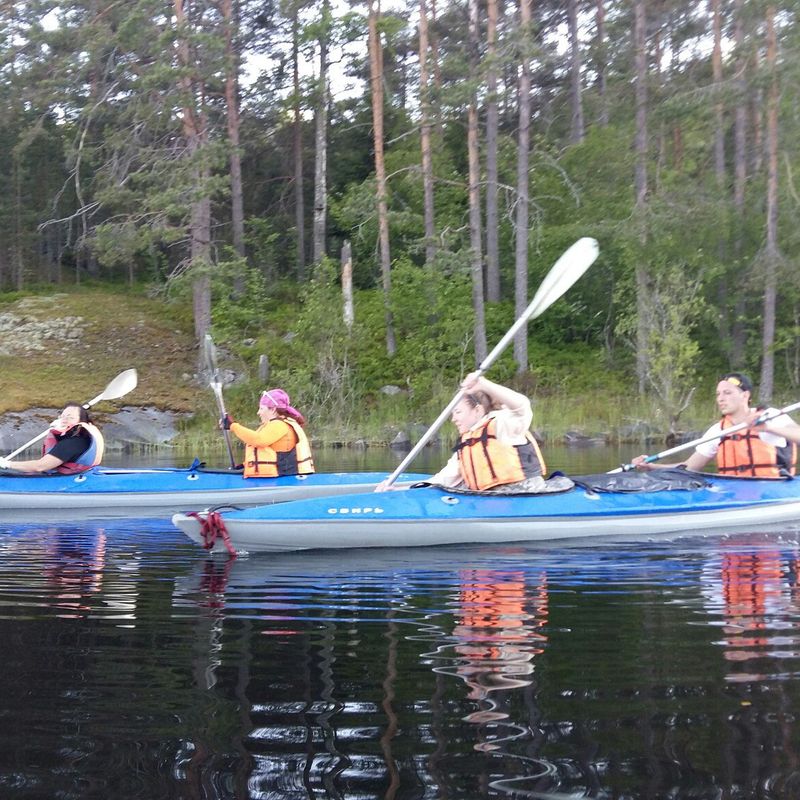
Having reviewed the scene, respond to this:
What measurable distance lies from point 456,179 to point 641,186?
467 centimetres

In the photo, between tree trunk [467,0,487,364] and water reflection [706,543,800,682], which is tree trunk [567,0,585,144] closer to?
tree trunk [467,0,487,364]

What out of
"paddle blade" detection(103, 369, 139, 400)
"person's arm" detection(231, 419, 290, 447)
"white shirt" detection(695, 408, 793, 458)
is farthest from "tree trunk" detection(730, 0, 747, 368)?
"person's arm" detection(231, 419, 290, 447)

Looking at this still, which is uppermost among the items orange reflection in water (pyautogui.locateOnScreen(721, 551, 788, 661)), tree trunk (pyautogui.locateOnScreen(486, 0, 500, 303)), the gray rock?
tree trunk (pyautogui.locateOnScreen(486, 0, 500, 303))

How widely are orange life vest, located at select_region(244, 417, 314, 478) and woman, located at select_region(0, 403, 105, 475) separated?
1306mm

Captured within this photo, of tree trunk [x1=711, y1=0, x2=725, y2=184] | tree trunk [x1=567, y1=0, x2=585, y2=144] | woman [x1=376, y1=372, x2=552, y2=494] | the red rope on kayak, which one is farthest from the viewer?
tree trunk [x1=567, y1=0, x2=585, y2=144]

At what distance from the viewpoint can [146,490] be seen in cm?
930

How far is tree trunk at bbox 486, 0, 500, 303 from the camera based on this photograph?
19844 millimetres

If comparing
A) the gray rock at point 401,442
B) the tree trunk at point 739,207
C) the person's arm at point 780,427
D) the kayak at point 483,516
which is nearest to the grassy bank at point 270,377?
the gray rock at point 401,442

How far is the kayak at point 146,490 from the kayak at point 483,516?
2.43 metres

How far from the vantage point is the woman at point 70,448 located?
9.38 m

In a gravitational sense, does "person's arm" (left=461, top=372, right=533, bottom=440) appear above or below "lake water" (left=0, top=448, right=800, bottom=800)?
above

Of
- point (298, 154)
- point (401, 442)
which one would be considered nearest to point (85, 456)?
point (401, 442)

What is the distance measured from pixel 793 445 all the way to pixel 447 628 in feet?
14.5

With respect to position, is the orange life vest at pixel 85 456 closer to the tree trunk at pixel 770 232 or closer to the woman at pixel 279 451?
the woman at pixel 279 451
